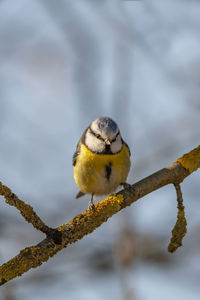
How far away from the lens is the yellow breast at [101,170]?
349 cm

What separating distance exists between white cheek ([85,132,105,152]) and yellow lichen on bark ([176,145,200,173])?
1.05 meters

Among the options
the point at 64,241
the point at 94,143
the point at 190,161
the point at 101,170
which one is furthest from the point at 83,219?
the point at 94,143

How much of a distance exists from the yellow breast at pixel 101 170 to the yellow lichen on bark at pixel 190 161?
1.00 meters

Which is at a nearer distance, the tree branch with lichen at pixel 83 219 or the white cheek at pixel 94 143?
the tree branch with lichen at pixel 83 219

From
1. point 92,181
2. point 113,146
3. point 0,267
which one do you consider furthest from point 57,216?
point 0,267

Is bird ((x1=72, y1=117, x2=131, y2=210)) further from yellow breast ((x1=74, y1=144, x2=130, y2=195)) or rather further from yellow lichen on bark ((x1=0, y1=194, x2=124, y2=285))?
yellow lichen on bark ((x1=0, y1=194, x2=124, y2=285))

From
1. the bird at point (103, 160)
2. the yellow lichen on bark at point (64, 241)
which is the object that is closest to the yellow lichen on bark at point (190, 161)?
the yellow lichen on bark at point (64, 241)

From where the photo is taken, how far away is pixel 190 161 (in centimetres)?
252

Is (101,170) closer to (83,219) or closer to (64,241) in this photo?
(83,219)

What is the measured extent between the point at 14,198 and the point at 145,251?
2.79 metres

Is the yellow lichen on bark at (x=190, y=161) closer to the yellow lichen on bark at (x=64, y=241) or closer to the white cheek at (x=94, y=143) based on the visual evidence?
the yellow lichen on bark at (x=64, y=241)

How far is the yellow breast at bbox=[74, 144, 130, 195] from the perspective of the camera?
11.4 ft

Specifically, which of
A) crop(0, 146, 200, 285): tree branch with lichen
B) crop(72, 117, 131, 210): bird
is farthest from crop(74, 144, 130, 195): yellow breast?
crop(0, 146, 200, 285): tree branch with lichen

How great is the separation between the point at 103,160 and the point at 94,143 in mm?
196
